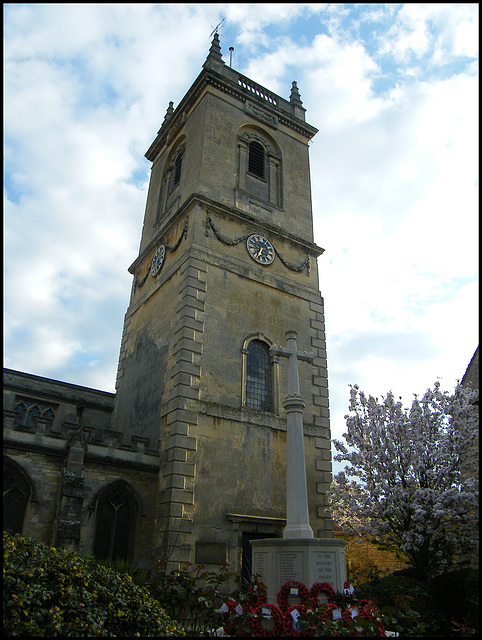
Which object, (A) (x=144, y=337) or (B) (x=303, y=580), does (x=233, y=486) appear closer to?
(B) (x=303, y=580)

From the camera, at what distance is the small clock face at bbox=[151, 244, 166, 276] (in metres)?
22.3

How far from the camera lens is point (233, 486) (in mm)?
16188

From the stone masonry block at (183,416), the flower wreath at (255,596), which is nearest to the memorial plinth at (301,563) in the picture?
the flower wreath at (255,596)

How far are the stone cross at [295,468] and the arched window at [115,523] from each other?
6.05 m

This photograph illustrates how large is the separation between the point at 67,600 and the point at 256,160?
21.9m

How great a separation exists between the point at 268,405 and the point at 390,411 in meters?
5.37

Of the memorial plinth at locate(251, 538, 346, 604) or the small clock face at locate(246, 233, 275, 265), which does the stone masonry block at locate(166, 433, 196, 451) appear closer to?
the memorial plinth at locate(251, 538, 346, 604)

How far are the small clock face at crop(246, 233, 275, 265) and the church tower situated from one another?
0.06 meters

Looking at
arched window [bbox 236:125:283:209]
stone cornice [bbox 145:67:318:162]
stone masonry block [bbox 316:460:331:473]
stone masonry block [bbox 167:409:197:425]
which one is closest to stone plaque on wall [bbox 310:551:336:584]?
stone masonry block [bbox 167:409:197:425]

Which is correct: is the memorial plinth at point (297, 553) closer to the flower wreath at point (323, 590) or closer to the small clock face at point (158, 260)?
the flower wreath at point (323, 590)

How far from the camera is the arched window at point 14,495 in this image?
44.9 feet

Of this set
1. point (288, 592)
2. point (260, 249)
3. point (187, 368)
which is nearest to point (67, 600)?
point (288, 592)

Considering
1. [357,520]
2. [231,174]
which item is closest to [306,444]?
[357,520]

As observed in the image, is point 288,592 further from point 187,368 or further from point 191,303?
point 191,303
